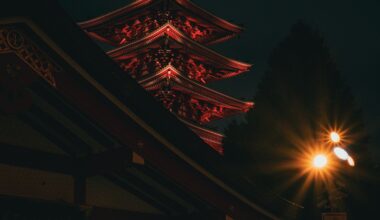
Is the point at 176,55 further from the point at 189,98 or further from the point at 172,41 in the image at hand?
the point at 189,98

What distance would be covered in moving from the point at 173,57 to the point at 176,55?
0.22m

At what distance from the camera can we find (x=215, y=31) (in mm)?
27203

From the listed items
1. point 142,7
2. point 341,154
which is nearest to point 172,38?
point 142,7

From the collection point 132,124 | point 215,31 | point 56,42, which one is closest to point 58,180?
point 132,124

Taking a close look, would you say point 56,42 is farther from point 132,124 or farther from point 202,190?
point 202,190

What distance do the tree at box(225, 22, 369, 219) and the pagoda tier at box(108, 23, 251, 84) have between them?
2.28 metres

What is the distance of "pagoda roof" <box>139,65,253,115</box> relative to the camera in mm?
23172

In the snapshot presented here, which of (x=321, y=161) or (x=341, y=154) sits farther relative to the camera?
(x=321, y=161)

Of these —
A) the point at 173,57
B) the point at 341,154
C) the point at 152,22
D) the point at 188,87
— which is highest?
the point at 152,22

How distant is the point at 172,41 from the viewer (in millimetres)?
23969

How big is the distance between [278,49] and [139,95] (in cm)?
2249

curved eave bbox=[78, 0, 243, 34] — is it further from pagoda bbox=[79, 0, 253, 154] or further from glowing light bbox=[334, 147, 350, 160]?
glowing light bbox=[334, 147, 350, 160]

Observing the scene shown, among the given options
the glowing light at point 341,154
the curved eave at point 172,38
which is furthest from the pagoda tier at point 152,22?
the glowing light at point 341,154

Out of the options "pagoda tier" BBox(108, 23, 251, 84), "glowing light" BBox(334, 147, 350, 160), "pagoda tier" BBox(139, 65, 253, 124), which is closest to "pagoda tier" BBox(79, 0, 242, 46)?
"pagoda tier" BBox(108, 23, 251, 84)
